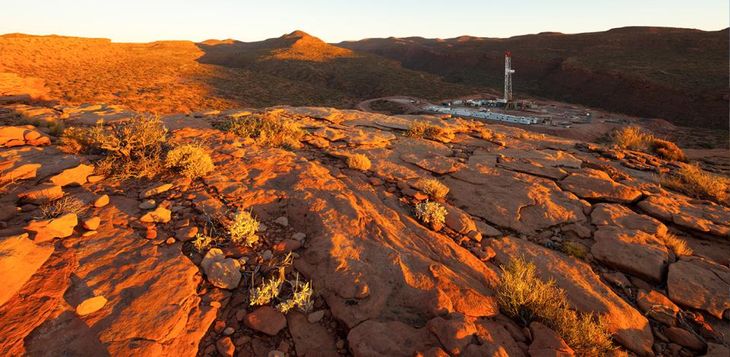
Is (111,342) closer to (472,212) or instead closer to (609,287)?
(472,212)

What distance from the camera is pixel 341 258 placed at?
3.07 m

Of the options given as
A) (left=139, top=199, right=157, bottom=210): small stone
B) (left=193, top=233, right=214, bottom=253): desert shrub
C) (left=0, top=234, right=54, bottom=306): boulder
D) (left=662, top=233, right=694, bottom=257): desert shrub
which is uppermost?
(left=139, top=199, right=157, bottom=210): small stone

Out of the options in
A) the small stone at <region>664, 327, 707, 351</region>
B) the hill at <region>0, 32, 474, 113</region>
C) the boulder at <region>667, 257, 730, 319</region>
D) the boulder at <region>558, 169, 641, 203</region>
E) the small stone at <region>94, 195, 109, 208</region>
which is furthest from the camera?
the hill at <region>0, 32, 474, 113</region>

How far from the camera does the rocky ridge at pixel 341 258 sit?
2.32 meters

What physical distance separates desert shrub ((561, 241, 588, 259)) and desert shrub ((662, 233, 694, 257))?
1024 millimetres

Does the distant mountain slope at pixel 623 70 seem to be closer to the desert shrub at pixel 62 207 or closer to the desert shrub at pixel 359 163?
the desert shrub at pixel 359 163

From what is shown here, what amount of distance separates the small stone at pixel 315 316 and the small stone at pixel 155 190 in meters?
2.67

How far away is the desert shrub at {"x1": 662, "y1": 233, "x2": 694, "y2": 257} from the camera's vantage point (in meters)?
3.79

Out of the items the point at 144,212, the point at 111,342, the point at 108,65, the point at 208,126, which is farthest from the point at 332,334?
the point at 108,65

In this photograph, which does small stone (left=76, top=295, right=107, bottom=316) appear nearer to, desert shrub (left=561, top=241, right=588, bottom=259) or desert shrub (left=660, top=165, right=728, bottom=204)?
desert shrub (left=561, top=241, right=588, bottom=259)

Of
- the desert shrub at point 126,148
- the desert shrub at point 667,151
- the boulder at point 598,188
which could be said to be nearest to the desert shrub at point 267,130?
the desert shrub at point 126,148

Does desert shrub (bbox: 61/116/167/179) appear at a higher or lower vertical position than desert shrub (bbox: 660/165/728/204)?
higher

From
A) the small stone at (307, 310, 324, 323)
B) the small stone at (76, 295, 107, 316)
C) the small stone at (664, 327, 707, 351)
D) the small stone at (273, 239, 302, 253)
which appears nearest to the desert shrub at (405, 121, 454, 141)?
the small stone at (273, 239, 302, 253)

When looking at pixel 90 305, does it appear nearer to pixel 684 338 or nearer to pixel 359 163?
pixel 359 163
